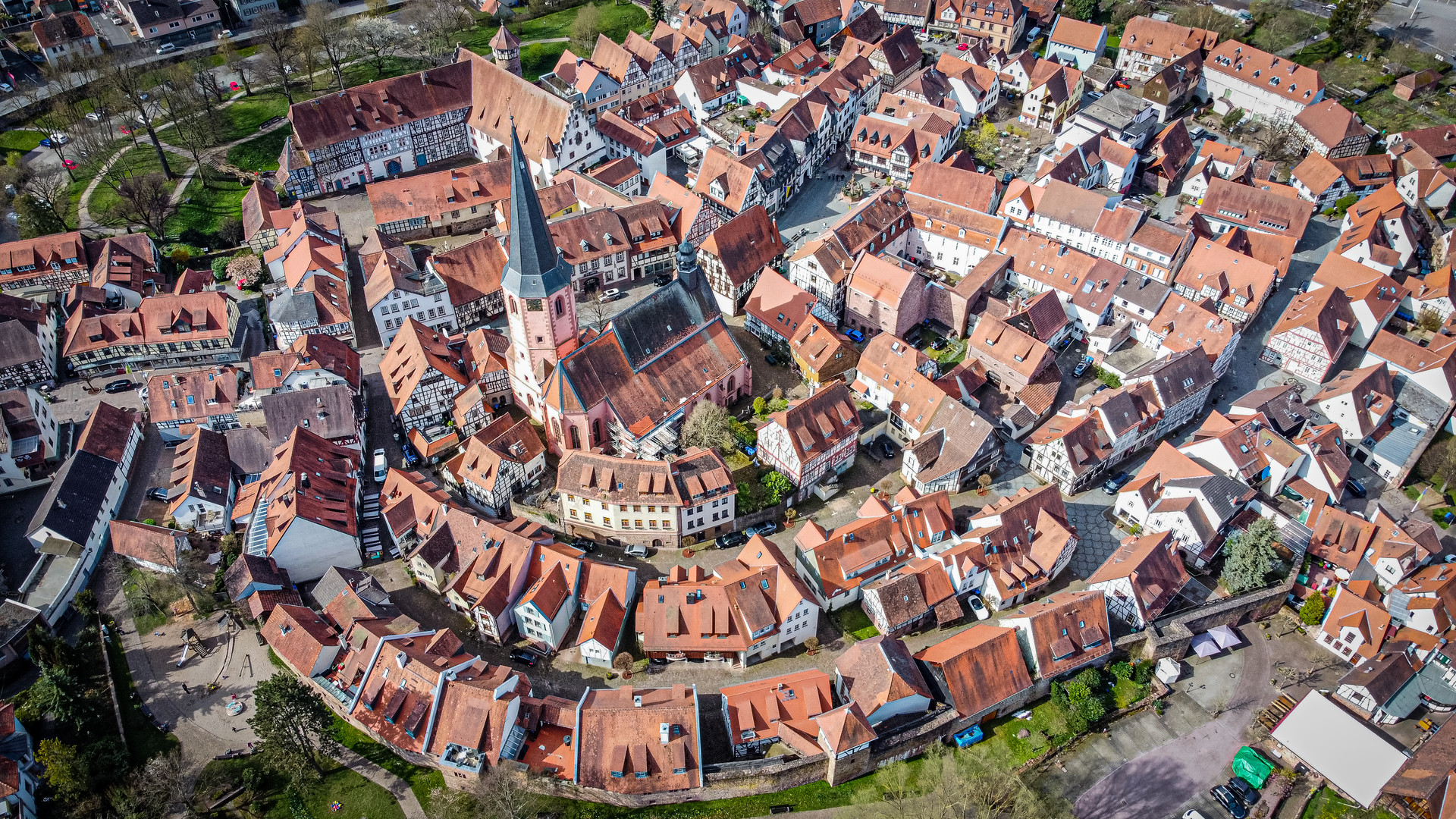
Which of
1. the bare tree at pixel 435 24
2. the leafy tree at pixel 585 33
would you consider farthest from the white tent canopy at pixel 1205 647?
the bare tree at pixel 435 24

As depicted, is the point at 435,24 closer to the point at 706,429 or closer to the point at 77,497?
the point at 77,497

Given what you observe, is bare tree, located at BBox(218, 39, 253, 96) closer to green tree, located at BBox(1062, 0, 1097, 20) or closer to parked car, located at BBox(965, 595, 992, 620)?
parked car, located at BBox(965, 595, 992, 620)

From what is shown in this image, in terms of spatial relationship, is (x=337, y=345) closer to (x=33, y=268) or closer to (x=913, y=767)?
(x=33, y=268)

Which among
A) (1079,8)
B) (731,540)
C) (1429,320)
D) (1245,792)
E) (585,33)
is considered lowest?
(1245,792)

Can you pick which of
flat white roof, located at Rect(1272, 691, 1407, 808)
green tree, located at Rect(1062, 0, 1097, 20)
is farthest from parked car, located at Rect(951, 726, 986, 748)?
green tree, located at Rect(1062, 0, 1097, 20)

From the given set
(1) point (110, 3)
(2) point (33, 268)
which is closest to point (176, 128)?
(2) point (33, 268)

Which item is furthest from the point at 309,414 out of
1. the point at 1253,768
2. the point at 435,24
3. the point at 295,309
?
the point at 435,24

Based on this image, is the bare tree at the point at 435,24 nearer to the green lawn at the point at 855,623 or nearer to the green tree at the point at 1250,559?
the green lawn at the point at 855,623
